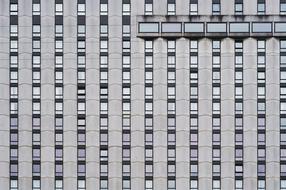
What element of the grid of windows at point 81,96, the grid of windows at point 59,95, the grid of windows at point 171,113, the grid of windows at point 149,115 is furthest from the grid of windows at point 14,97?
the grid of windows at point 171,113

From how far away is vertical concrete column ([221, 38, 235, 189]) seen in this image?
75.1m

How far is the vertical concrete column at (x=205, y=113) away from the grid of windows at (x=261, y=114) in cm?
521

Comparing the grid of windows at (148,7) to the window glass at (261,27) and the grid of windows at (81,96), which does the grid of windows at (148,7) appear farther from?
the window glass at (261,27)

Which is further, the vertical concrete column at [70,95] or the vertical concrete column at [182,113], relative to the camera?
the vertical concrete column at [70,95]

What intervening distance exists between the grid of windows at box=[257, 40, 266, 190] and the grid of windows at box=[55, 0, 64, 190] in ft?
69.7

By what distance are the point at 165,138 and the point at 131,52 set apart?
10.0 m

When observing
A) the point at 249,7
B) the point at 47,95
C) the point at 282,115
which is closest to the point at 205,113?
the point at 282,115

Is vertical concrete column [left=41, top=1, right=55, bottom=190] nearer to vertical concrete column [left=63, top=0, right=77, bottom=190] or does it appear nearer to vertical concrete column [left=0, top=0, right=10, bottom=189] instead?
vertical concrete column [left=63, top=0, right=77, bottom=190]

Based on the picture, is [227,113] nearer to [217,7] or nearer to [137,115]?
[137,115]

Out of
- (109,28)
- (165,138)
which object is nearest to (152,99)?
(165,138)

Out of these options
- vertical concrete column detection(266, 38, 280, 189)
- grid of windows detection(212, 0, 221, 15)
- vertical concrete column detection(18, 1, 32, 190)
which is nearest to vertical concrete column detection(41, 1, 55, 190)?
vertical concrete column detection(18, 1, 32, 190)

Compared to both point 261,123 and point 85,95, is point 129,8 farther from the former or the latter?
point 261,123

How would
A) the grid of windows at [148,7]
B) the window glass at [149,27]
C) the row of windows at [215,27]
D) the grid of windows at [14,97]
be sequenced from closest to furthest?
the grid of windows at [14,97] < the row of windows at [215,27] < the window glass at [149,27] < the grid of windows at [148,7]

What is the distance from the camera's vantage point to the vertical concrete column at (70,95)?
75125mm
